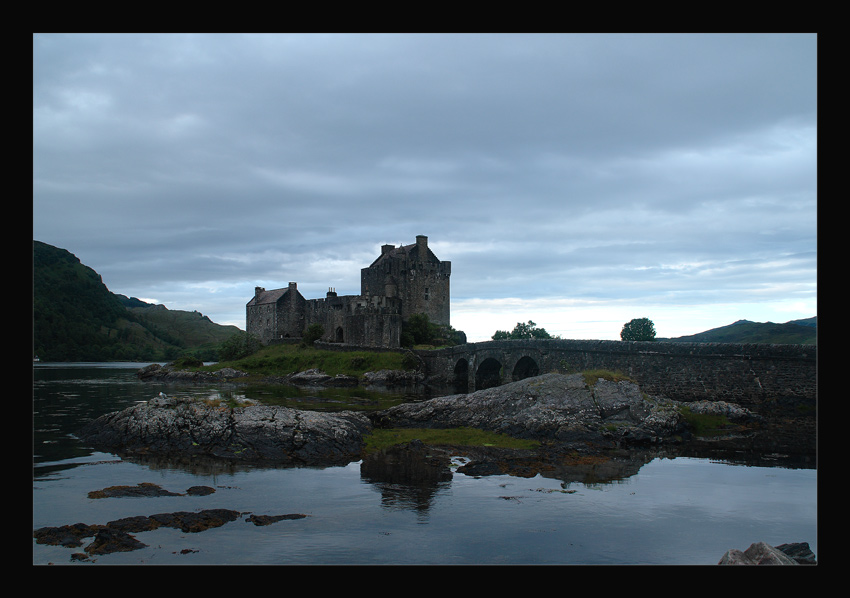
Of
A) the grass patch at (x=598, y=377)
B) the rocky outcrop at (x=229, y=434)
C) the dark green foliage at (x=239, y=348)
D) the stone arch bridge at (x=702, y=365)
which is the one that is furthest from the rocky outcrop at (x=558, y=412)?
the dark green foliage at (x=239, y=348)

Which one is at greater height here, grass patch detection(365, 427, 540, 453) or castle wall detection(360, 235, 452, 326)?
castle wall detection(360, 235, 452, 326)

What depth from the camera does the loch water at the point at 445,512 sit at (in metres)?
9.46

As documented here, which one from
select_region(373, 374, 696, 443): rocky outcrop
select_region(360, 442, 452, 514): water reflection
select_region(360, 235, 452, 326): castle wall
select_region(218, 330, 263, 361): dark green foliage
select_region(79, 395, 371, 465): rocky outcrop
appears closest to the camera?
select_region(360, 442, 452, 514): water reflection

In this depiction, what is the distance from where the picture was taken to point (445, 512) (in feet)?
38.7

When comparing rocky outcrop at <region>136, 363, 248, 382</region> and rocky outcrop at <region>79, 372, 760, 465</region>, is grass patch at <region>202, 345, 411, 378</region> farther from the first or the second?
rocky outcrop at <region>79, 372, 760, 465</region>

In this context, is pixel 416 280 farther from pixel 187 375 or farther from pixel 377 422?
pixel 377 422

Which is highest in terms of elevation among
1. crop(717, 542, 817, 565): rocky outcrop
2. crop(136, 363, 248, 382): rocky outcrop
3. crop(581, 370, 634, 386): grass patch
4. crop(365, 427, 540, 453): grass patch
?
crop(581, 370, 634, 386): grass patch

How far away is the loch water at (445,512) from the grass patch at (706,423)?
4.37 meters

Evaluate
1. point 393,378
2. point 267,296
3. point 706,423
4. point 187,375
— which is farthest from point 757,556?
point 267,296

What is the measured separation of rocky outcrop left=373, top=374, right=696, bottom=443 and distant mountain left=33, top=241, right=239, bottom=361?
9253 cm

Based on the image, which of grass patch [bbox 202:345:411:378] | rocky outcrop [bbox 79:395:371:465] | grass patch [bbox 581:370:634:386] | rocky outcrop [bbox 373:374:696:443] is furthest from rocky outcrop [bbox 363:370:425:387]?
rocky outcrop [bbox 79:395:371:465]

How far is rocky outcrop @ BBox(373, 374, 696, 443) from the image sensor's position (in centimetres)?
2058

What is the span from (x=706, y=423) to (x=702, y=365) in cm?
624

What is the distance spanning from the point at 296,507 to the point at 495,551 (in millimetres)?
4535
